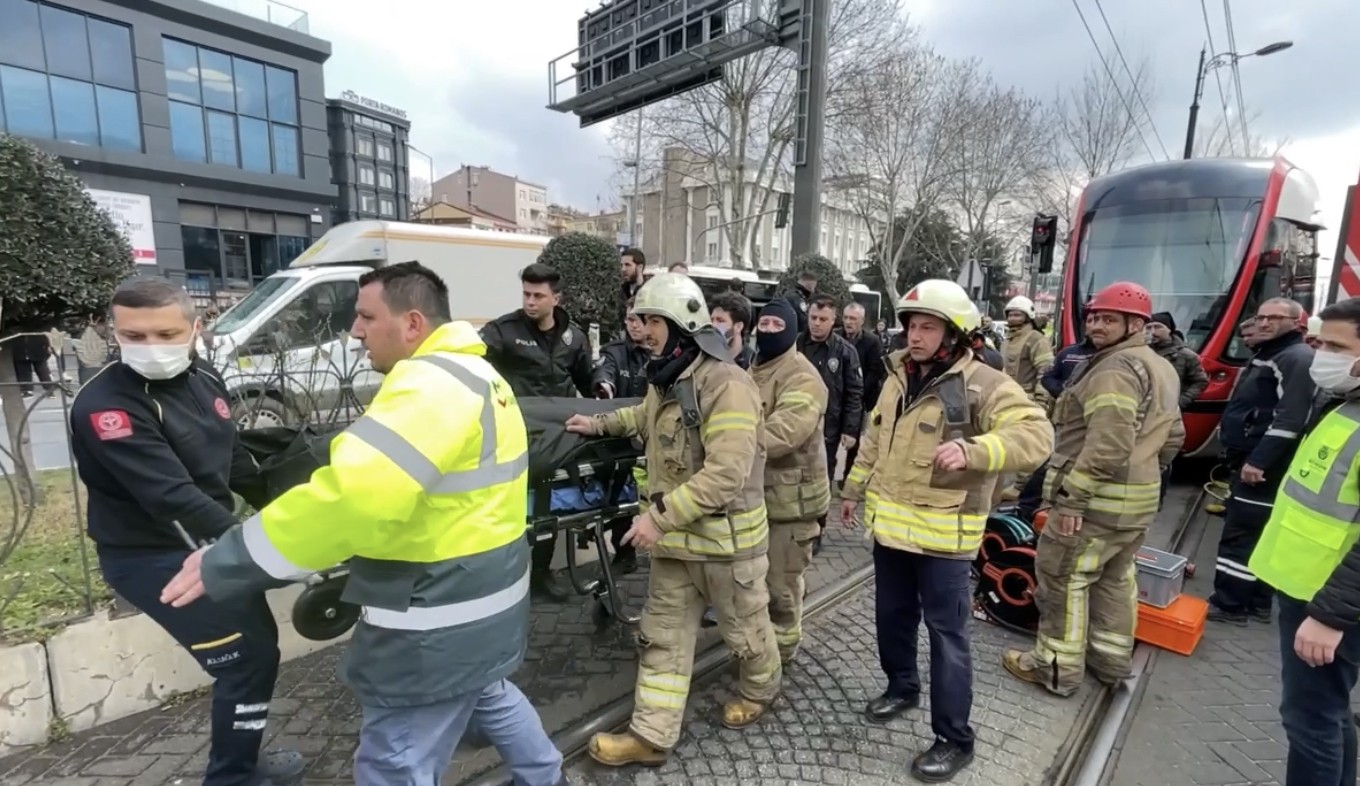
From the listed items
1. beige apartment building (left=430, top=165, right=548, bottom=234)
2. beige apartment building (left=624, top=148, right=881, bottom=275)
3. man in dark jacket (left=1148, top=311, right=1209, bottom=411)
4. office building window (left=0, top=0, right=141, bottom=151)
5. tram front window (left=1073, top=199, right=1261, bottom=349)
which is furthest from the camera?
beige apartment building (left=430, top=165, right=548, bottom=234)

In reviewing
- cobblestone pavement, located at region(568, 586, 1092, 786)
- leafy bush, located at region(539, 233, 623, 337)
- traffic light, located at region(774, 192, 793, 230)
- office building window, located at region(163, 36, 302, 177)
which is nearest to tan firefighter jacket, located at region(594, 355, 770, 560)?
cobblestone pavement, located at region(568, 586, 1092, 786)

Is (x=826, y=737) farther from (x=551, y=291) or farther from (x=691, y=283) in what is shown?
(x=551, y=291)

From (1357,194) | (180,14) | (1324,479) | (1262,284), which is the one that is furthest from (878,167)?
(1324,479)

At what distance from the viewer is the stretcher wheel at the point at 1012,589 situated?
3.90 meters

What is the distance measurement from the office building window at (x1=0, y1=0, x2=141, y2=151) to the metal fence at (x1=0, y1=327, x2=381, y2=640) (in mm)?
17583

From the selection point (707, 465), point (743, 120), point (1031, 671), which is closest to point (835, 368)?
point (1031, 671)

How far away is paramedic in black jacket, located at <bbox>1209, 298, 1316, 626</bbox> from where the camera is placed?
396 centimetres

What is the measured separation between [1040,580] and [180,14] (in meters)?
25.5

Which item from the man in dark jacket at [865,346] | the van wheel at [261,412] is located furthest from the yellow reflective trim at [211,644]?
the man in dark jacket at [865,346]

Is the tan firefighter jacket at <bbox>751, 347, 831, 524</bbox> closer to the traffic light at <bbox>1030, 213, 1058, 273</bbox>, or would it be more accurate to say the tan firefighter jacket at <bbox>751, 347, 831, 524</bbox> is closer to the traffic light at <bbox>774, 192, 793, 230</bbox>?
the traffic light at <bbox>1030, 213, 1058, 273</bbox>

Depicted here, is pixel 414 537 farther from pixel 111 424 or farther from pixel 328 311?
pixel 328 311

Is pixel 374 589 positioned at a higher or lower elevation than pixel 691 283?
lower

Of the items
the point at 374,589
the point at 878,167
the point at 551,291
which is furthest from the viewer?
the point at 878,167

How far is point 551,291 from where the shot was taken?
404 cm
